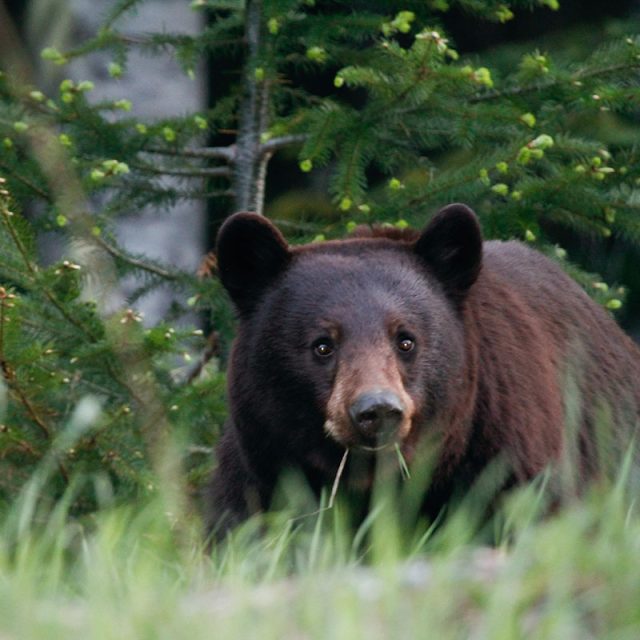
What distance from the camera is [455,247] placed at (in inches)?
184

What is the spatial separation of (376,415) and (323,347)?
502mm

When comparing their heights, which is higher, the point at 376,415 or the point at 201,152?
the point at 201,152

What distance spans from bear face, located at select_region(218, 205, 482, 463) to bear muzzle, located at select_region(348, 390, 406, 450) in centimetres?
4

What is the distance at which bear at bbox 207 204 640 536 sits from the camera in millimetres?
4414

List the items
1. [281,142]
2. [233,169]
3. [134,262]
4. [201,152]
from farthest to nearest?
[233,169] → [201,152] → [281,142] → [134,262]

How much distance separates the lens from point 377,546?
2891 mm

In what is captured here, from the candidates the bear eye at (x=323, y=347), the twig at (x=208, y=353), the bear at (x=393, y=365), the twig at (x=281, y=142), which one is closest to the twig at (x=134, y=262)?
the twig at (x=208, y=353)

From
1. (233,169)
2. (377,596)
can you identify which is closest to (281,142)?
(233,169)

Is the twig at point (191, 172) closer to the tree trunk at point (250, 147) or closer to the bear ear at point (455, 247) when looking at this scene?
the tree trunk at point (250, 147)

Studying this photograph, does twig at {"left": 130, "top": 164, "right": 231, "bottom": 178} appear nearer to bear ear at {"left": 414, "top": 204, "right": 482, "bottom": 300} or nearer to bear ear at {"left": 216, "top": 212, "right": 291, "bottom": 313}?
bear ear at {"left": 216, "top": 212, "right": 291, "bottom": 313}

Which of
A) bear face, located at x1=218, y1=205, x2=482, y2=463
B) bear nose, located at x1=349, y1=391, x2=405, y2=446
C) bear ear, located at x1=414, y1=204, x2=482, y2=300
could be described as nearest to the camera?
bear nose, located at x1=349, y1=391, x2=405, y2=446

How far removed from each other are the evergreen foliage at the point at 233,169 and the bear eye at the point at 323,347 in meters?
0.90

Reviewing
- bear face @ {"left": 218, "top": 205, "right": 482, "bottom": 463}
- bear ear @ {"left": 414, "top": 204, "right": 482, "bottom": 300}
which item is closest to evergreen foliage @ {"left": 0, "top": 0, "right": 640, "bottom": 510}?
bear face @ {"left": 218, "top": 205, "right": 482, "bottom": 463}

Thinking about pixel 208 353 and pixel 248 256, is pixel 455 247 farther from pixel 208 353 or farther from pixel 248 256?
pixel 208 353
